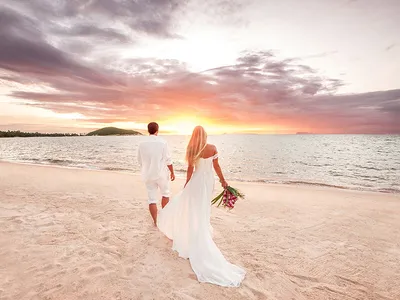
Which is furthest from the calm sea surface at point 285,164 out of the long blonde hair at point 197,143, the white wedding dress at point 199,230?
the long blonde hair at point 197,143

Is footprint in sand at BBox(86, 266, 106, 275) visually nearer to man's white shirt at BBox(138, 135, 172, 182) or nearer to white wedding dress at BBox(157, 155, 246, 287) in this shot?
white wedding dress at BBox(157, 155, 246, 287)

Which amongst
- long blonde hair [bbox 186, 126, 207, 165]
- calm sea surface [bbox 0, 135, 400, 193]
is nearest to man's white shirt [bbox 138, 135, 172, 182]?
long blonde hair [bbox 186, 126, 207, 165]

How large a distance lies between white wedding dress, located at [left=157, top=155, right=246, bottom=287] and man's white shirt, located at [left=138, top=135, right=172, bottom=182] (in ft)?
3.61

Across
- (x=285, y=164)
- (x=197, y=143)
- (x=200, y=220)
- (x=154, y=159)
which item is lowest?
(x=285, y=164)

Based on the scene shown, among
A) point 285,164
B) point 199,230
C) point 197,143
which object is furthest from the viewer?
point 285,164

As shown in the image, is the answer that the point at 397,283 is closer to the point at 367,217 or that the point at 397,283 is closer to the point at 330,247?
the point at 330,247

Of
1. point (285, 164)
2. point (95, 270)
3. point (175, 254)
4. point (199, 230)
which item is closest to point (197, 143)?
point (199, 230)

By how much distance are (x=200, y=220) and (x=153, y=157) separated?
2.27 metres

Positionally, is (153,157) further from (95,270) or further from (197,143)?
(95,270)

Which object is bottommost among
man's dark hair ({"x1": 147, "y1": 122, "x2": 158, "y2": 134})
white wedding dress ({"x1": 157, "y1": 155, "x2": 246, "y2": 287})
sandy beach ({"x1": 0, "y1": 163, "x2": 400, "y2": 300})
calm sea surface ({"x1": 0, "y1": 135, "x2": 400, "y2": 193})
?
calm sea surface ({"x1": 0, "y1": 135, "x2": 400, "y2": 193})

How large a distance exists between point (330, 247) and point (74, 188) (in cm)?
1146

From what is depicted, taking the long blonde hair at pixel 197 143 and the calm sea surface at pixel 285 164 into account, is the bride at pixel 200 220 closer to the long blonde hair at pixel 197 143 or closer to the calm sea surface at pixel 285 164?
the long blonde hair at pixel 197 143

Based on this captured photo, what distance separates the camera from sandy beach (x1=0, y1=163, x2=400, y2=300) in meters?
4.24

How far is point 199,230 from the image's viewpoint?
5.06 metres
